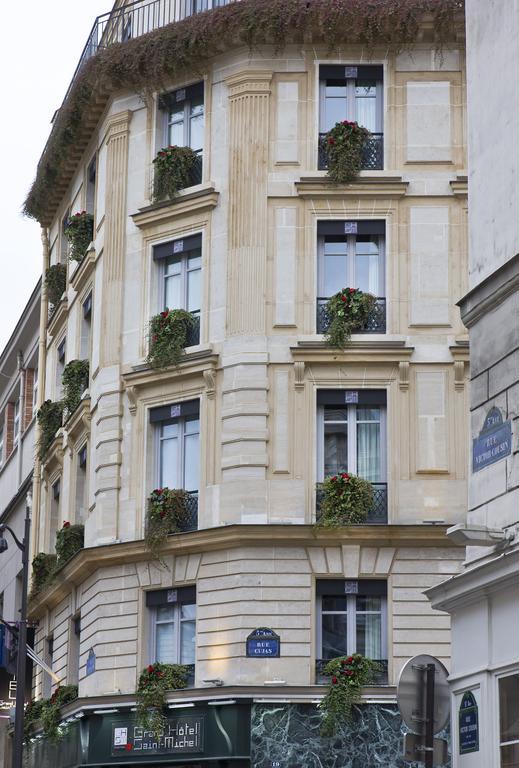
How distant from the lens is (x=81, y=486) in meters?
38.0

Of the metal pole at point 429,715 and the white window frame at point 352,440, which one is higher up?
the white window frame at point 352,440

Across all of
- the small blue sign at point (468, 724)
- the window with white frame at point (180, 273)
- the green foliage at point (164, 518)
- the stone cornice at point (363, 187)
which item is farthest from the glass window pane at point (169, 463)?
the small blue sign at point (468, 724)

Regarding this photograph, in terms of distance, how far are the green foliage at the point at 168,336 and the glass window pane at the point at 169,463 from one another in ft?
5.40

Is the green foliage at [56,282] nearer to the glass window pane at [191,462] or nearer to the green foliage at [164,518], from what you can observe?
the glass window pane at [191,462]

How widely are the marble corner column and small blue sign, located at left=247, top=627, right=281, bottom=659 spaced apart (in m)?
4.16

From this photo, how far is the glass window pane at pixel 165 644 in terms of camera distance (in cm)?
3262

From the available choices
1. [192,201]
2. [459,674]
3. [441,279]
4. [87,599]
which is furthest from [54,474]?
[459,674]

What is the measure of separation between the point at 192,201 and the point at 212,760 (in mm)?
11311

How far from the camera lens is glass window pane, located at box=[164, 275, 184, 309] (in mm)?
34438

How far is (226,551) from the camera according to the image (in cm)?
3173

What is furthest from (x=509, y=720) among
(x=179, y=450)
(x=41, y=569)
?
(x=41, y=569)

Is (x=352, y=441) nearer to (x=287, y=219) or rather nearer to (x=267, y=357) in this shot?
(x=267, y=357)

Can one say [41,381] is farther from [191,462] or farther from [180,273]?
[191,462]

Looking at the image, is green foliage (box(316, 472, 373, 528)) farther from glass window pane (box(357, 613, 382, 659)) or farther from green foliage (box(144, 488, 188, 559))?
green foliage (box(144, 488, 188, 559))
